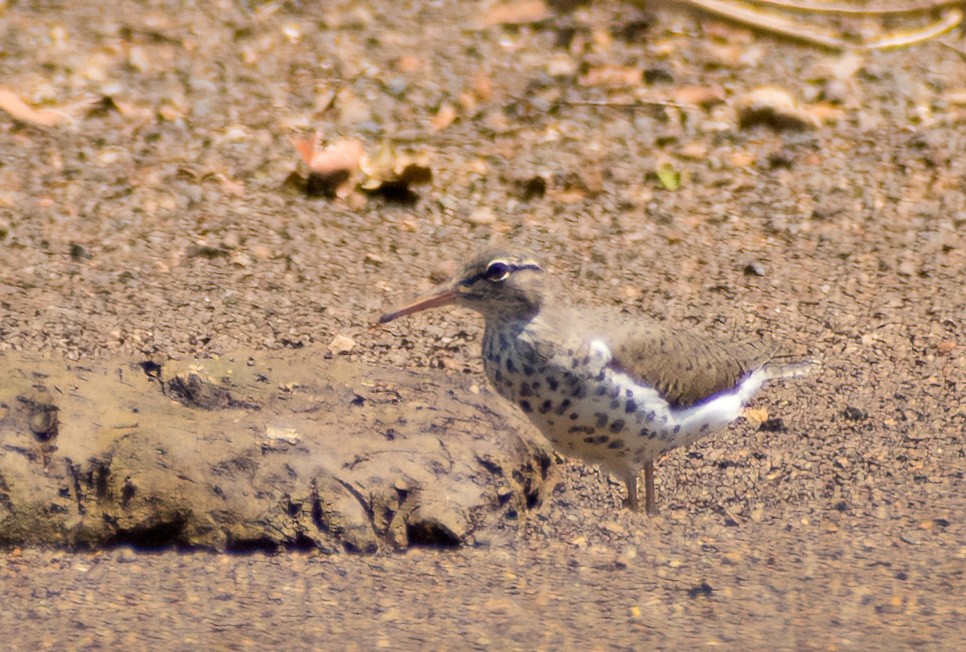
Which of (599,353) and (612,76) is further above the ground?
(612,76)

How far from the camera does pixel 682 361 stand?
4980 mm

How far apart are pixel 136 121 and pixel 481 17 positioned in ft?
7.86

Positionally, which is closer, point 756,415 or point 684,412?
point 684,412

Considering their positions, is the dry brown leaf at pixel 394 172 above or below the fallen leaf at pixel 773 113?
below

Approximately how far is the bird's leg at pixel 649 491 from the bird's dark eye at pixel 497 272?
37.5 inches

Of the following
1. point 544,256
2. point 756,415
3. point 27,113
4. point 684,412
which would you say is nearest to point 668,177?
point 544,256

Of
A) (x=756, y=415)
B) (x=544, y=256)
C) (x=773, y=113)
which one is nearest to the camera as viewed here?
(x=756, y=415)

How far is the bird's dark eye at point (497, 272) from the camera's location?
4609 mm

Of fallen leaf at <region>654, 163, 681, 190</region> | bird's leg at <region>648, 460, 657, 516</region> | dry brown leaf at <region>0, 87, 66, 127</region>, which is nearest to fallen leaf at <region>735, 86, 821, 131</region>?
fallen leaf at <region>654, 163, 681, 190</region>

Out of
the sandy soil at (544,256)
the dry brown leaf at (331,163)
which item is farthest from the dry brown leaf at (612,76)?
the dry brown leaf at (331,163)

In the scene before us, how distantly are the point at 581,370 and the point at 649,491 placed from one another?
2.40 ft

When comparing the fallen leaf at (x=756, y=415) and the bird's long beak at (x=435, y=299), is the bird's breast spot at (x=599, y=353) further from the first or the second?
the fallen leaf at (x=756, y=415)

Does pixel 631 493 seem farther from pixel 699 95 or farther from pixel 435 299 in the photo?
pixel 699 95

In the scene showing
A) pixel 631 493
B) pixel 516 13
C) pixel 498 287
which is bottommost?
pixel 631 493
